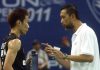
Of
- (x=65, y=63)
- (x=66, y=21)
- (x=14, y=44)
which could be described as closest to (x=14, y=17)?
(x=14, y=44)

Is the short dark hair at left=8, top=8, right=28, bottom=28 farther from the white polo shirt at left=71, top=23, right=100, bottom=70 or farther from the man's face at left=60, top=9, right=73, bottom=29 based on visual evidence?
the white polo shirt at left=71, top=23, right=100, bottom=70

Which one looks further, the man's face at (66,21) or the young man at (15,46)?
the man's face at (66,21)

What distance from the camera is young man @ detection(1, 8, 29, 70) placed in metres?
5.80

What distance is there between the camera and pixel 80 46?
608 cm

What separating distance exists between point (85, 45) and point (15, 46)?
2.70 ft

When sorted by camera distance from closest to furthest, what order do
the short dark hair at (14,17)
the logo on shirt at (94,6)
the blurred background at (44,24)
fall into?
the short dark hair at (14,17) < the blurred background at (44,24) < the logo on shirt at (94,6)

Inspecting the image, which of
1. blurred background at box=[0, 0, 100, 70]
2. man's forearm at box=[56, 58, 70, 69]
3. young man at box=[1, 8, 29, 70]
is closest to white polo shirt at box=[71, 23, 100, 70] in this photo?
man's forearm at box=[56, 58, 70, 69]

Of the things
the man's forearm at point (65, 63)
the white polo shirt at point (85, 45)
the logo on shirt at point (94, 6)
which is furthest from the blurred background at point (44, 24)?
the white polo shirt at point (85, 45)

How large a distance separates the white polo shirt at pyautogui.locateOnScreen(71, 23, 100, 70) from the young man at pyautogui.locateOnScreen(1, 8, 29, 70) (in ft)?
2.06

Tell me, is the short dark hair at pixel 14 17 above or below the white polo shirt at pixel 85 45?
above

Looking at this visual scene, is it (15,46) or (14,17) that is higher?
(14,17)

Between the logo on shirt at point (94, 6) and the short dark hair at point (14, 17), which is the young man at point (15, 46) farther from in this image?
the logo on shirt at point (94, 6)

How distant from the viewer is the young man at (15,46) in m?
5.80

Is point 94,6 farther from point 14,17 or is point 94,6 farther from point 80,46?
point 14,17
